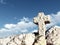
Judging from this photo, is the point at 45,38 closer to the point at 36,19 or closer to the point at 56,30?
the point at 56,30

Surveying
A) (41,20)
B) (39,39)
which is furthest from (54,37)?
(41,20)

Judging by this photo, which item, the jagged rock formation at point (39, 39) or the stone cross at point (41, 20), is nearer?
the jagged rock formation at point (39, 39)

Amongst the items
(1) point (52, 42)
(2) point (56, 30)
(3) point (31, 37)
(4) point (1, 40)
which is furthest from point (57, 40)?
(4) point (1, 40)

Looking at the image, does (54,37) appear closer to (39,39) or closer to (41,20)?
(39,39)

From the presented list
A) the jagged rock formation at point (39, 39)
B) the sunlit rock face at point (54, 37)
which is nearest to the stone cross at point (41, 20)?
the jagged rock formation at point (39, 39)

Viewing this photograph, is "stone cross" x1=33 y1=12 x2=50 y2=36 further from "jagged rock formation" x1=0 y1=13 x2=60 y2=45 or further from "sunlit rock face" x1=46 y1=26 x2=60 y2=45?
"sunlit rock face" x1=46 y1=26 x2=60 y2=45

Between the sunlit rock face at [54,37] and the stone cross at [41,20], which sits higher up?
the stone cross at [41,20]

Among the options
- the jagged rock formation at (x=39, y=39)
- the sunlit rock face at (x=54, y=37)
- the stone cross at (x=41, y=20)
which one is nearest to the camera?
the sunlit rock face at (x=54, y=37)

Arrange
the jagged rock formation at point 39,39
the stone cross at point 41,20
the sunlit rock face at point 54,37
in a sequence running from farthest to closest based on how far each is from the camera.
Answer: the stone cross at point 41,20
the jagged rock formation at point 39,39
the sunlit rock face at point 54,37

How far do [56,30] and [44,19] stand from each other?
323 cm

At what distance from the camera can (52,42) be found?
61.3ft

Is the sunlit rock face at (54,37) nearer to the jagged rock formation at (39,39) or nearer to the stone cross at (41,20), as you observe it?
the jagged rock formation at (39,39)

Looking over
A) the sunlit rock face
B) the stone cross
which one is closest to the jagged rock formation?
the sunlit rock face

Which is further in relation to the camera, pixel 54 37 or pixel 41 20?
pixel 41 20
